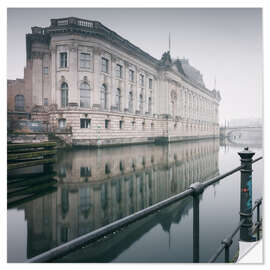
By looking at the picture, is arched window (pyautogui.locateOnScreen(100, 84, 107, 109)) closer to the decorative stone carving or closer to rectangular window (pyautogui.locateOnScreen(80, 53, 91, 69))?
rectangular window (pyautogui.locateOnScreen(80, 53, 91, 69))

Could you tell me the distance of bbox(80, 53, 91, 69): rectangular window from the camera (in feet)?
48.1

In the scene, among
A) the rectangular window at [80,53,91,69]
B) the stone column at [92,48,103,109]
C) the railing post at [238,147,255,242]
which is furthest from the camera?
the stone column at [92,48,103,109]

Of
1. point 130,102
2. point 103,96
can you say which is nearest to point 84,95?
point 103,96

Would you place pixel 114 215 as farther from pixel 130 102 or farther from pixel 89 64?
pixel 130 102

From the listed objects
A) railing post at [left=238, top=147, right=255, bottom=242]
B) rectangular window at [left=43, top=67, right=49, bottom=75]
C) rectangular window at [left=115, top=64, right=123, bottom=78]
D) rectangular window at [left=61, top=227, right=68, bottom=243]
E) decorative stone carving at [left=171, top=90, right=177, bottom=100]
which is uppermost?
rectangular window at [left=115, top=64, right=123, bottom=78]

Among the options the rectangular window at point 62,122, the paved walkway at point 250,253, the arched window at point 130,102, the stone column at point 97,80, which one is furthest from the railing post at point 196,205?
the arched window at point 130,102

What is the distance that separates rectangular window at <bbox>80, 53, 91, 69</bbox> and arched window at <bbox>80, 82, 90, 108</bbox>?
1.25 meters

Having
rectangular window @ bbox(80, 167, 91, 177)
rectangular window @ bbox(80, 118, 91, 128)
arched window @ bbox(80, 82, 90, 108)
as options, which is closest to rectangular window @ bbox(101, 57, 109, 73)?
arched window @ bbox(80, 82, 90, 108)

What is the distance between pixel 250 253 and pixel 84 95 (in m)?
14.1

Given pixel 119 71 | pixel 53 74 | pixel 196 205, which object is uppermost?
pixel 119 71

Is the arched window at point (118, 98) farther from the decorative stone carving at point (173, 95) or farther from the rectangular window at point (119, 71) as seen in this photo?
the decorative stone carving at point (173, 95)

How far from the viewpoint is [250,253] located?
8.23 ft

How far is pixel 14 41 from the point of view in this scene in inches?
165
